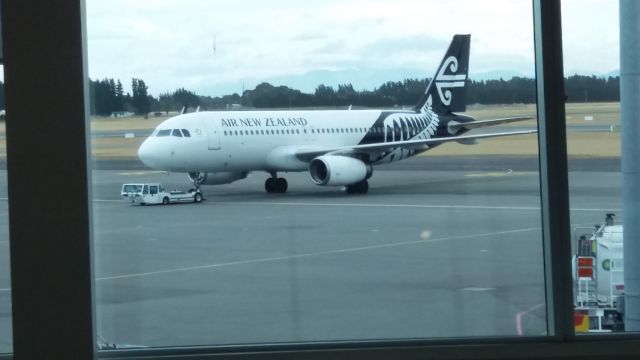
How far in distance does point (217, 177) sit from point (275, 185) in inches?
48.3

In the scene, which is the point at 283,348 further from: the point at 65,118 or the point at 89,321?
the point at 65,118

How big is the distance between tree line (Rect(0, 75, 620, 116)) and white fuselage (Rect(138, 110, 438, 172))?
231 centimetres

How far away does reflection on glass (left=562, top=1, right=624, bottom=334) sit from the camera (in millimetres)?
3084

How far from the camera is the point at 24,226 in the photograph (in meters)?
2.59

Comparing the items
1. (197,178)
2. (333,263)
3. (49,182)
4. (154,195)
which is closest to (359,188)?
(197,178)

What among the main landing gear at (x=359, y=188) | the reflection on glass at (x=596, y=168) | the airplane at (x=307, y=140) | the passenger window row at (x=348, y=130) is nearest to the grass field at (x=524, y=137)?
the reflection on glass at (x=596, y=168)

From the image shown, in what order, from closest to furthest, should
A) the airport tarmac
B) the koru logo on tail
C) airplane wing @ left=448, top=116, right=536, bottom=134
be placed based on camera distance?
1. the airport tarmac
2. airplane wing @ left=448, top=116, right=536, bottom=134
3. the koru logo on tail

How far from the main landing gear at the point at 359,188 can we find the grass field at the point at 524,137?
102 inches

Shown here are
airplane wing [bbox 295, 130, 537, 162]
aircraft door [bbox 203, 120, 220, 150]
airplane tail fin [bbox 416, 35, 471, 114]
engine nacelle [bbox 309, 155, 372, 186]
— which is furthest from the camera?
aircraft door [bbox 203, 120, 220, 150]

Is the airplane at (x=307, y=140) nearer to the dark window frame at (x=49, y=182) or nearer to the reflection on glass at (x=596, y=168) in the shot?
the reflection on glass at (x=596, y=168)

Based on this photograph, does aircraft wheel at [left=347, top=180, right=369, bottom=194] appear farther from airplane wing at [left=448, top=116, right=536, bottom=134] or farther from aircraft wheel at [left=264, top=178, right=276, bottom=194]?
airplane wing at [left=448, top=116, right=536, bottom=134]

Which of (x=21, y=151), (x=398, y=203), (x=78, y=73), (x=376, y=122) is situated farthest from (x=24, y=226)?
(x=376, y=122)

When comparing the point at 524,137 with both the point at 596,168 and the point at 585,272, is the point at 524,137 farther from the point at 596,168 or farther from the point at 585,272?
the point at 585,272

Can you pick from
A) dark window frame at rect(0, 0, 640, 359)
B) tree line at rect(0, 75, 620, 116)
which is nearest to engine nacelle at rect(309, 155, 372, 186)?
tree line at rect(0, 75, 620, 116)
